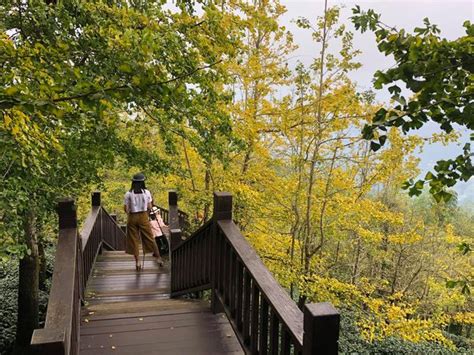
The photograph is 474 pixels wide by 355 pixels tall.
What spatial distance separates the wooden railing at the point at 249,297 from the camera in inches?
64.4

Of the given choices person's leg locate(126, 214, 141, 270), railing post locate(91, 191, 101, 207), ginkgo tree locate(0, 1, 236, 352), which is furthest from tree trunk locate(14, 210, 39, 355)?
person's leg locate(126, 214, 141, 270)

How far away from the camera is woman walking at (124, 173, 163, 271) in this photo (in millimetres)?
6090

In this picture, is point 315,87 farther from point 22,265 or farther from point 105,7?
Result: point 22,265

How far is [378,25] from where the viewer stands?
1.84 meters

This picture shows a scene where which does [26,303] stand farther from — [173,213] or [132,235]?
[173,213]

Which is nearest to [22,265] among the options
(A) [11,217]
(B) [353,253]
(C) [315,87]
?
(A) [11,217]

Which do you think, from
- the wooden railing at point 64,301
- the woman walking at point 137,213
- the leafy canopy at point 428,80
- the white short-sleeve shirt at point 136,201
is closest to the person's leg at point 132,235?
the woman walking at point 137,213

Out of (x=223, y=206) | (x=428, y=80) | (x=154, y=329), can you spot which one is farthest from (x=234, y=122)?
(x=428, y=80)

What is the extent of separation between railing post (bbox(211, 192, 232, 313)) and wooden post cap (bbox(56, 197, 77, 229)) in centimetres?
137

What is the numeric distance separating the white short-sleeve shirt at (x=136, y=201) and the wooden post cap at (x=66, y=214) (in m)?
2.62

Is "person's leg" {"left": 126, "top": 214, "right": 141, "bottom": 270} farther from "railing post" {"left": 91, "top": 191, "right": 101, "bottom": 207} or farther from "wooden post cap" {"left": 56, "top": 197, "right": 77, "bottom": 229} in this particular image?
"wooden post cap" {"left": 56, "top": 197, "right": 77, "bottom": 229}

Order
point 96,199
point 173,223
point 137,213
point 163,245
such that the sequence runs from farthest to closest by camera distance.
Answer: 1. point 163,245
2. point 173,223
3. point 96,199
4. point 137,213

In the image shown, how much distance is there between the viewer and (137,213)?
20.5 feet

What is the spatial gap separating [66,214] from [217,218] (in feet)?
4.83
